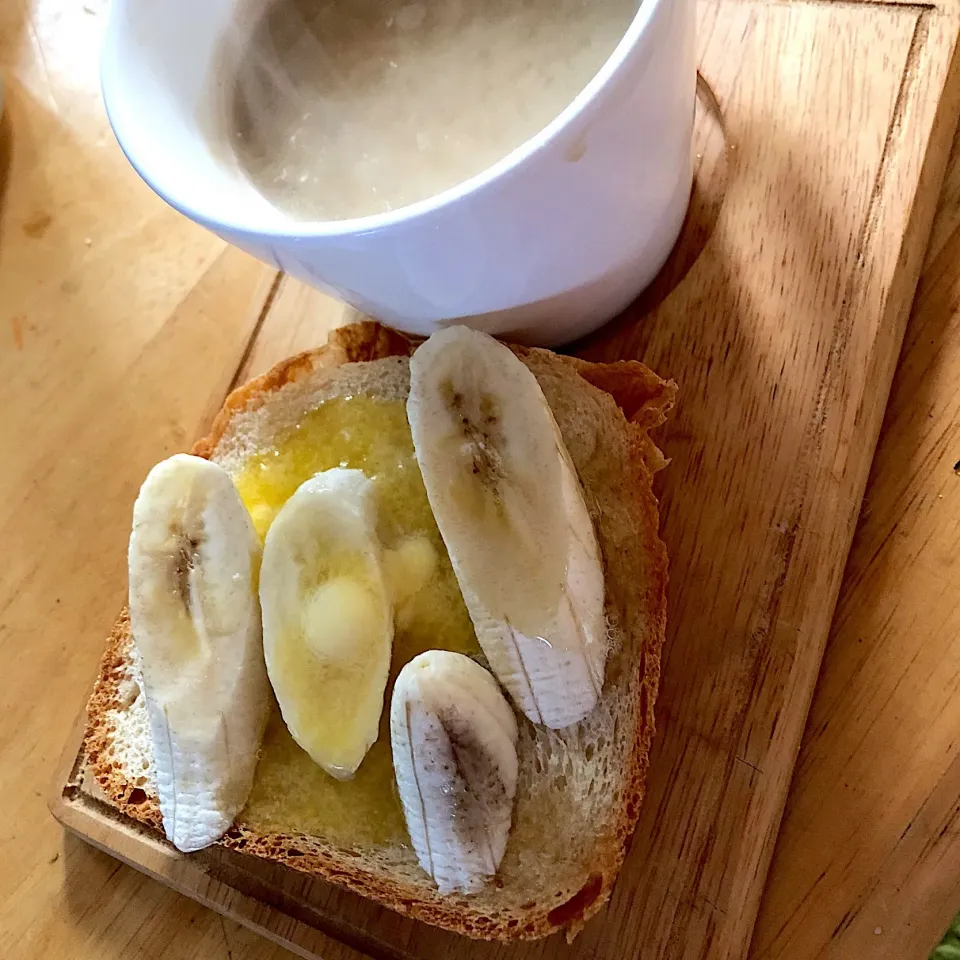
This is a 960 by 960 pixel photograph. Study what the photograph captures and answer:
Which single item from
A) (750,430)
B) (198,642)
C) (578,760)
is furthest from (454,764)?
(750,430)

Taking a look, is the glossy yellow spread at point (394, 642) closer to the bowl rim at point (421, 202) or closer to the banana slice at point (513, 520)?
the banana slice at point (513, 520)

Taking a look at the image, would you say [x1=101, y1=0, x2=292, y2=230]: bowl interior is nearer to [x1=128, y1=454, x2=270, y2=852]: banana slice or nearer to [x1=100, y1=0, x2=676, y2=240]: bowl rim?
[x1=100, y1=0, x2=676, y2=240]: bowl rim

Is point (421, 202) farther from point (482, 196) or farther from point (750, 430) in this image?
point (750, 430)

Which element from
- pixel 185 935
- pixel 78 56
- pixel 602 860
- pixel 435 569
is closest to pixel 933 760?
pixel 602 860

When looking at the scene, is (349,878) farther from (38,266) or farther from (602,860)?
(38,266)

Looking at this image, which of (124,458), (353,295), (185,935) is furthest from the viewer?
(124,458)

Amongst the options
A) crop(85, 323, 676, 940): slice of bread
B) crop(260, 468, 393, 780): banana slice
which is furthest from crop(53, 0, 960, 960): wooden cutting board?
crop(260, 468, 393, 780): banana slice
